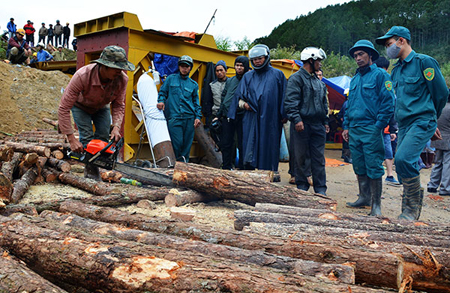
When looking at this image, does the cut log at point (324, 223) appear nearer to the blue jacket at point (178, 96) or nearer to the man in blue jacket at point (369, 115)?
the man in blue jacket at point (369, 115)

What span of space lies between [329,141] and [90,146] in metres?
10.3

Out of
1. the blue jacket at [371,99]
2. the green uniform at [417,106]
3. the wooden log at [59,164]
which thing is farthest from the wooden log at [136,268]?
the blue jacket at [371,99]

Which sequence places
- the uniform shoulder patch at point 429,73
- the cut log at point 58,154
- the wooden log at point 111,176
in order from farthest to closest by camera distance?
the cut log at point 58,154 → the wooden log at point 111,176 → the uniform shoulder patch at point 429,73

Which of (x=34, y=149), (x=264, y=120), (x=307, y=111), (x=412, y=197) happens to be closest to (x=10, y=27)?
(x=34, y=149)

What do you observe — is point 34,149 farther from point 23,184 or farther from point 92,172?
point 23,184

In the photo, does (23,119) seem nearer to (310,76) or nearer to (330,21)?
(310,76)

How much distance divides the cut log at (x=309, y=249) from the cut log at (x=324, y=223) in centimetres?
53

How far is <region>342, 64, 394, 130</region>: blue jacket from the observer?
4.73m

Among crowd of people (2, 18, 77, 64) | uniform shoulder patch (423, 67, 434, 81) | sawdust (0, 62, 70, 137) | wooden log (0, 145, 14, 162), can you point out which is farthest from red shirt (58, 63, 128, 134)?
crowd of people (2, 18, 77, 64)

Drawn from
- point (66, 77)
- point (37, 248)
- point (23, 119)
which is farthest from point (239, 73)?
point (66, 77)

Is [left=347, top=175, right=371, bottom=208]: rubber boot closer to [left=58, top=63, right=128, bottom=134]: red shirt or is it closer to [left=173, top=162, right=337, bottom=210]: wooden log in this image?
[left=173, top=162, right=337, bottom=210]: wooden log

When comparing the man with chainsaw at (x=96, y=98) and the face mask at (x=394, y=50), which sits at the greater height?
the face mask at (x=394, y=50)

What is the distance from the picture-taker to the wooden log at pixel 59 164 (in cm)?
537

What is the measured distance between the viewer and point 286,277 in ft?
6.03
